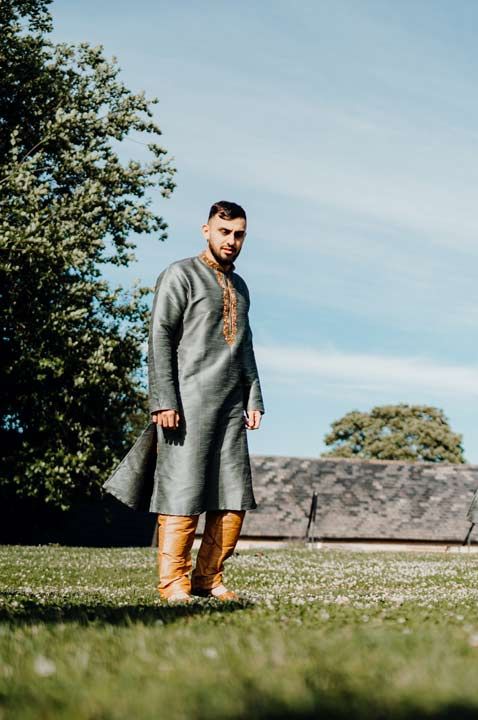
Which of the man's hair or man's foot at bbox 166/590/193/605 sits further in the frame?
the man's hair

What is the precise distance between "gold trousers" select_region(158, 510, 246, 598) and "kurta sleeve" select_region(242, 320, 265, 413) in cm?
101

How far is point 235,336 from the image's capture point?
781cm

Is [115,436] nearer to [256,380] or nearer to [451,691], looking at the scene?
[256,380]

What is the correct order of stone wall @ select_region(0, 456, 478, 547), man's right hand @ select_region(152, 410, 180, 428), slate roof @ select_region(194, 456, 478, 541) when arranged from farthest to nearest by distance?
1. slate roof @ select_region(194, 456, 478, 541)
2. stone wall @ select_region(0, 456, 478, 547)
3. man's right hand @ select_region(152, 410, 180, 428)

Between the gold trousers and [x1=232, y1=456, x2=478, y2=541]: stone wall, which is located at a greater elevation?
the gold trousers

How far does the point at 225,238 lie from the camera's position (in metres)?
7.86

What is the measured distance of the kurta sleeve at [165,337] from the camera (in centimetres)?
735

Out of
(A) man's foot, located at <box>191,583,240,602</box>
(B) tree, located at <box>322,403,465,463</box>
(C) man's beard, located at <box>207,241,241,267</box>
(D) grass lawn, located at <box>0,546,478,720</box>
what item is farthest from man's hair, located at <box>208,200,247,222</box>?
(B) tree, located at <box>322,403,465,463</box>

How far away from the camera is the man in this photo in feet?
24.0

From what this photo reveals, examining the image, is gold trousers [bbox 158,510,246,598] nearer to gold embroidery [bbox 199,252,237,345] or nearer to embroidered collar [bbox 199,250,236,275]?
gold embroidery [bbox 199,252,237,345]

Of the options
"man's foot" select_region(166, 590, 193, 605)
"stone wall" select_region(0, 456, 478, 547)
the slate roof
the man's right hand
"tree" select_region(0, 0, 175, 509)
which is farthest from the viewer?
the slate roof

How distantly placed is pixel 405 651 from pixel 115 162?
93.5 ft

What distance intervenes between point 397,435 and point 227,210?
74.9 meters

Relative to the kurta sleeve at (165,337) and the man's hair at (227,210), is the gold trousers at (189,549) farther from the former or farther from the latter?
the man's hair at (227,210)
